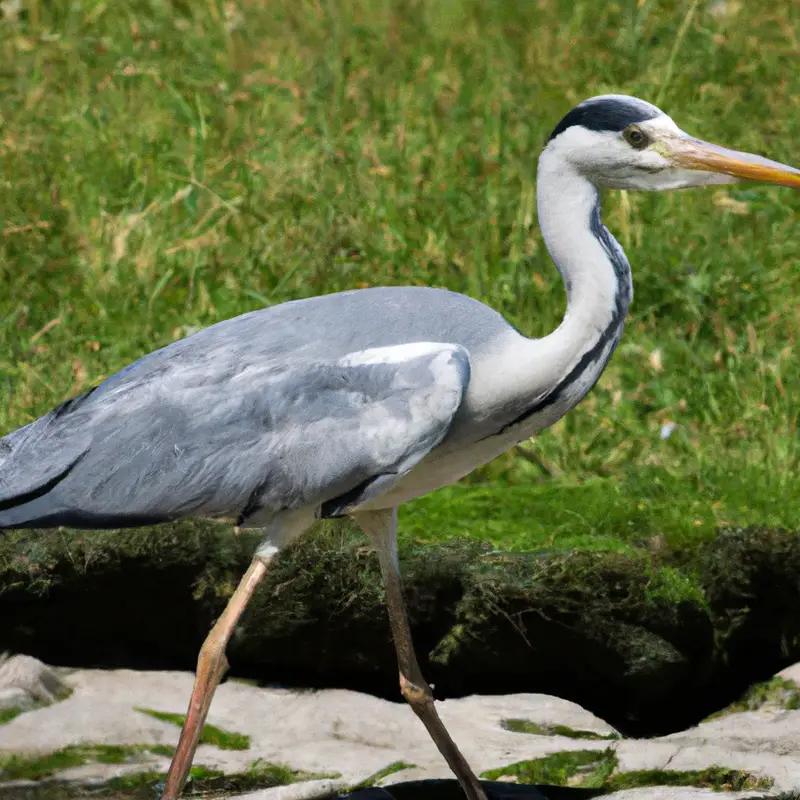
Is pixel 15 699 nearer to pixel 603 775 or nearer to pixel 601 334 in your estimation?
pixel 603 775

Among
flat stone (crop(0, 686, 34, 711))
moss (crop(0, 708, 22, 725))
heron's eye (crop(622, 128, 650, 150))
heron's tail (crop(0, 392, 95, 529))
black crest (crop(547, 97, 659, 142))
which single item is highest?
black crest (crop(547, 97, 659, 142))

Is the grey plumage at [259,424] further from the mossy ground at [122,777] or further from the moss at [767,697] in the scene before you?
the moss at [767,697]

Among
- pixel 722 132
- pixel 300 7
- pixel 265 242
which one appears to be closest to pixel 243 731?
pixel 265 242

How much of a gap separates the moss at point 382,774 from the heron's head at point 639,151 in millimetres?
1636

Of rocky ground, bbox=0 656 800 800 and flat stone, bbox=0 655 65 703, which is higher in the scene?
flat stone, bbox=0 655 65 703

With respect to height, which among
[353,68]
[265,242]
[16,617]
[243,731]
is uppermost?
[353,68]

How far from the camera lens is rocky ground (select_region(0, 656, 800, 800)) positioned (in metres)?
4.05

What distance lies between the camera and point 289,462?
378 centimetres

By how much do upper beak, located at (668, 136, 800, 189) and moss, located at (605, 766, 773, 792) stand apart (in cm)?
149

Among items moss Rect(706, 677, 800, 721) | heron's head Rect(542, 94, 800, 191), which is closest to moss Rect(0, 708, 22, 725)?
moss Rect(706, 677, 800, 721)

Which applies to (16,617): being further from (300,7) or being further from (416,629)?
(300,7)

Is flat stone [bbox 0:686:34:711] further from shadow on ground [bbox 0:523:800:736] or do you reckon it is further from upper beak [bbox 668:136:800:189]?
upper beak [bbox 668:136:800:189]

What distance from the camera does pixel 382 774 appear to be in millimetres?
4148

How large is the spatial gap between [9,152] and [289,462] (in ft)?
13.5
